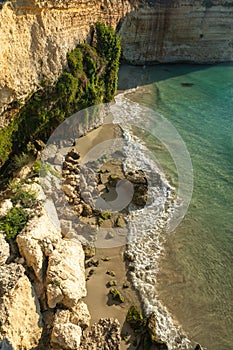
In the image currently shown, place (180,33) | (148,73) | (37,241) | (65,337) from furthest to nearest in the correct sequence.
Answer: (180,33) → (148,73) → (37,241) → (65,337)

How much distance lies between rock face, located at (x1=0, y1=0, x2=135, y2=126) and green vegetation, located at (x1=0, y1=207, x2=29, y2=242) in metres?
5.48

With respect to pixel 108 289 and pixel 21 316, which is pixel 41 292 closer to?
pixel 21 316

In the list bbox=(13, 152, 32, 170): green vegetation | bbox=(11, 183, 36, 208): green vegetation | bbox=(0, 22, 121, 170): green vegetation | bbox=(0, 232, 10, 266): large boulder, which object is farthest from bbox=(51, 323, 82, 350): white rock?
bbox=(0, 22, 121, 170): green vegetation

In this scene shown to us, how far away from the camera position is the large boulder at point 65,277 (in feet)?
33.9

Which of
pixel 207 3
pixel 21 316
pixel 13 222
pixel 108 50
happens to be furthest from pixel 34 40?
pixel 207 3

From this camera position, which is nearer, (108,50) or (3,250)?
(3,250)

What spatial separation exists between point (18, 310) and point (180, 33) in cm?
3694

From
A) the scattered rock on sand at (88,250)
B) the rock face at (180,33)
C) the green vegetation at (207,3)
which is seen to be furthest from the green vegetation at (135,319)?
the green vegetation at (207,3)

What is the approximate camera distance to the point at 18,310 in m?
9.08

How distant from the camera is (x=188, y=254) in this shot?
14.3m

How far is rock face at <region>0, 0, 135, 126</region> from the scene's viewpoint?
47.8ft

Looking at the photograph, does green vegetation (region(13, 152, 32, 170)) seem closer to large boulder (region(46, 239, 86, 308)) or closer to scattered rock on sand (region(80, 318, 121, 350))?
large boulder (region(46, 239, 86, 308))

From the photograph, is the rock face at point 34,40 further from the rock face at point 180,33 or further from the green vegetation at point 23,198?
the rock face at point 180,33

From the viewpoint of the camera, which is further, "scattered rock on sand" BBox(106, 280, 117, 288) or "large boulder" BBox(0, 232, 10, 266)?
"scattered rock on sand" BBox(106, 280, 117, 288)
